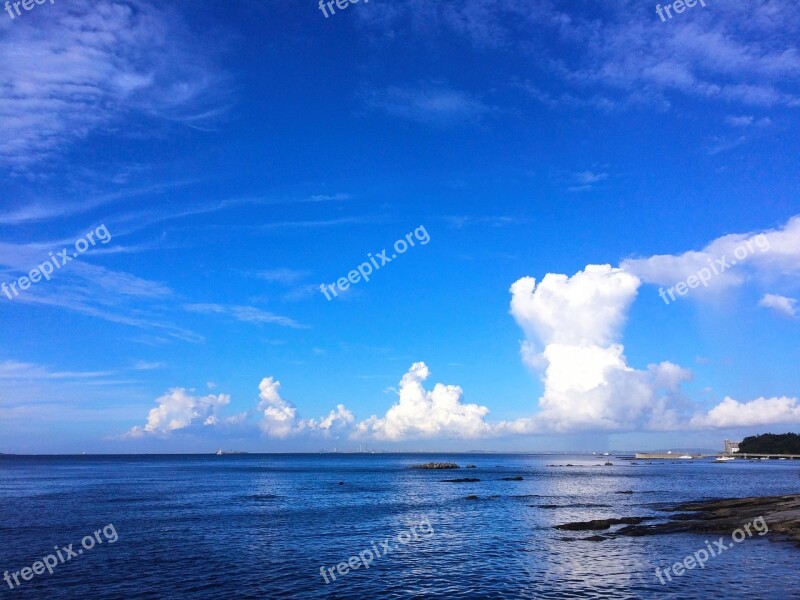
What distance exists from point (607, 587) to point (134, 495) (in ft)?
295

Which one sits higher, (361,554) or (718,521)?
(361,554)

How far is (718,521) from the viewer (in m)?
58.8

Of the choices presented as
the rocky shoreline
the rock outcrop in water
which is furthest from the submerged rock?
the rock outcrop in water

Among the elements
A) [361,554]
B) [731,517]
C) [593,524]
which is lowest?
[731,517]

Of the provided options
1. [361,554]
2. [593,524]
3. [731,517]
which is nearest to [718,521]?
[731,517]

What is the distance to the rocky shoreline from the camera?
175 feet

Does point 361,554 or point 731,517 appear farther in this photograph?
Result: point 731,517

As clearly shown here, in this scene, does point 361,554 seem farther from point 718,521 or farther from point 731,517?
point 731,517

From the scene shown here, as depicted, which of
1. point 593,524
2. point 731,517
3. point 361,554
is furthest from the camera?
point 731,517

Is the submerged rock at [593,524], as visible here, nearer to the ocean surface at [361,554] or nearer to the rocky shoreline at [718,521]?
the rocky shoreline at [718,521]

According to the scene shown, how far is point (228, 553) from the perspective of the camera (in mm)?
47062

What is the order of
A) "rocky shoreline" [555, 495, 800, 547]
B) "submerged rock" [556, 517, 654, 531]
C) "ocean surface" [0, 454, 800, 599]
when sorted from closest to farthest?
"ocean surface" [0, 454, 800, 599]
"rocky shoreline" [555, 495, 800, 547]
"submerged rock" [556, 517, 654, 531]

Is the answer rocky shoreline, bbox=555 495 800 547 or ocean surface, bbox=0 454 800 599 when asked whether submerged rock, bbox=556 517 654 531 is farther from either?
ocean surface, bbox=0 454 800 599

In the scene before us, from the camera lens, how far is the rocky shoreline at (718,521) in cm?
5344
